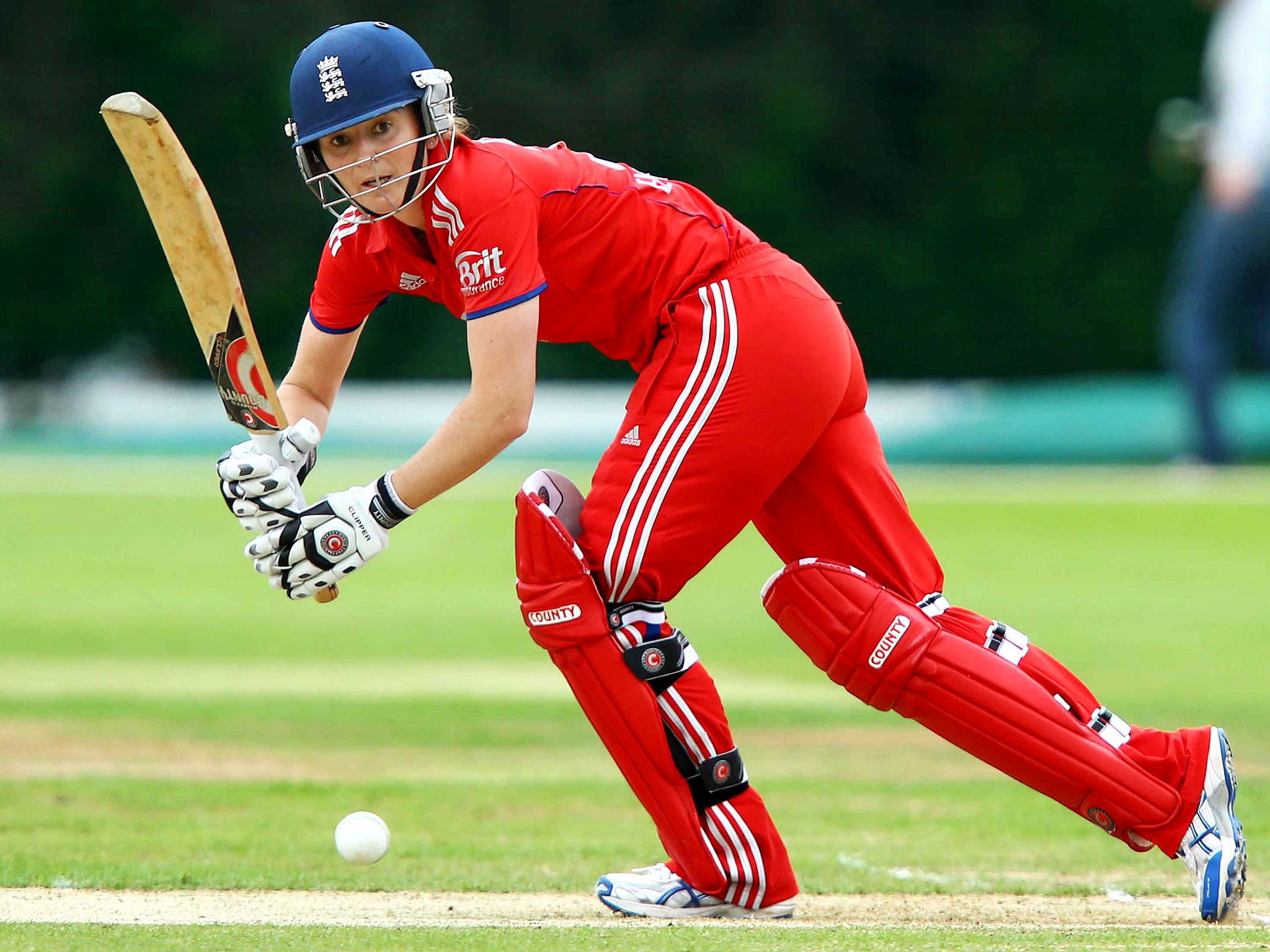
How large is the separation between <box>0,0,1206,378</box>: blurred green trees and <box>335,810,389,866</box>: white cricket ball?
12759 mm

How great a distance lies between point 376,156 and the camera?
3062 millimetres

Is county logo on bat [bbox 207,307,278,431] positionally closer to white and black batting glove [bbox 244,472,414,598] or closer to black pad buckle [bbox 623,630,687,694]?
white and black batting glove [bbox 244,472,414,598]

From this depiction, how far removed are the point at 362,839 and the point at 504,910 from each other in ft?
1.00

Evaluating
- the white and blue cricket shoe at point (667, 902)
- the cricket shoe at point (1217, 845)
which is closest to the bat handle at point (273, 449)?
the white and blue cricket shoe at point (667, 902)

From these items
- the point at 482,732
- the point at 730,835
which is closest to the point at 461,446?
the point at 730,835

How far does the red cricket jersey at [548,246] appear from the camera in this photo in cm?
301

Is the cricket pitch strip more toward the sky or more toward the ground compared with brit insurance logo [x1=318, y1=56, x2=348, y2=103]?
more toward the ground

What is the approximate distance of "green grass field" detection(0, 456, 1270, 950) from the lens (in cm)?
347

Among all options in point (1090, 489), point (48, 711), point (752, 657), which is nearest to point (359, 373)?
point (1090, 489)

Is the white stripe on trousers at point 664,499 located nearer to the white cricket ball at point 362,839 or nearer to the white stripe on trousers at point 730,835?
the white stripe on trousers at point 730,835

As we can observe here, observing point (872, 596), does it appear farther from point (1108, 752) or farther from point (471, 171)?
point (471, 171)

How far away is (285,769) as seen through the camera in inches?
199

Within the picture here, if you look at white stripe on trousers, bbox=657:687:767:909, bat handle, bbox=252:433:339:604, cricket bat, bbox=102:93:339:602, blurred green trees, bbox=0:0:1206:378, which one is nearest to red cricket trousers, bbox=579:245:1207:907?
white stripe on trousers, bbox=657:687:767:909

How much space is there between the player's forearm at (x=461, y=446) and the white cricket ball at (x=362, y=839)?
2.11 ft
